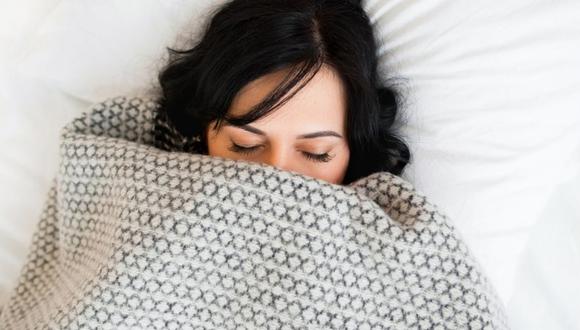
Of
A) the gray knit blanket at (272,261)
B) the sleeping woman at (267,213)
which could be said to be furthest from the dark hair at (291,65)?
the gray knit blanket at (272,261)

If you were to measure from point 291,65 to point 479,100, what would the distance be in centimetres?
33

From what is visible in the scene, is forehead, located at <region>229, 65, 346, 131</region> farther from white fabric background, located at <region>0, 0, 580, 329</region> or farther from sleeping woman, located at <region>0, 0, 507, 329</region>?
white fabric background, located at <region>0, 0, 580, 329</region>

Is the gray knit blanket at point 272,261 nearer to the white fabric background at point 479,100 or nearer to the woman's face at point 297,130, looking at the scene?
the woman's face at point 297,130

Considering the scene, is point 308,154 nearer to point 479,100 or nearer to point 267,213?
point 267,213

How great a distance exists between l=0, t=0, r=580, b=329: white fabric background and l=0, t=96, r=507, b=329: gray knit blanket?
7.2 inches

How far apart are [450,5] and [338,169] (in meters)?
0.35

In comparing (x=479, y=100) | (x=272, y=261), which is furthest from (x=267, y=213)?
(x=479, y=100)

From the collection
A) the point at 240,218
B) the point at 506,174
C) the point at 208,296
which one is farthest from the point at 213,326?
the point at 506,174

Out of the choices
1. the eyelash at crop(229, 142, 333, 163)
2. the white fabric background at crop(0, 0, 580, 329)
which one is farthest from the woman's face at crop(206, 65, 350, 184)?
the white fabric background at crop(0, 0, 580, 329)

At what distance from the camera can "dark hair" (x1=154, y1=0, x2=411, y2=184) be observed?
0.92m

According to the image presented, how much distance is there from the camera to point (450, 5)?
1011 mm

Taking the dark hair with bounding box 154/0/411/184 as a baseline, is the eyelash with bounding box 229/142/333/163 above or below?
below

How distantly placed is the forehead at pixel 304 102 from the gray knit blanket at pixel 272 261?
9cm

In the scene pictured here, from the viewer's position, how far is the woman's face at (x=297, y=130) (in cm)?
89
